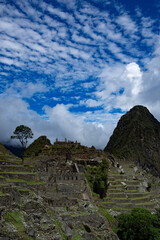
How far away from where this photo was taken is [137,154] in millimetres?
193625

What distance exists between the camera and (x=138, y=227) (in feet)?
87.4

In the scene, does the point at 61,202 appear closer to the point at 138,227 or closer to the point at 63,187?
the point at 63,187

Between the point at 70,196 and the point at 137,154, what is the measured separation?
570 ft

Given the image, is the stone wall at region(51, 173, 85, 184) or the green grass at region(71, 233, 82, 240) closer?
the green grass at region(71, 233, 82, 240)

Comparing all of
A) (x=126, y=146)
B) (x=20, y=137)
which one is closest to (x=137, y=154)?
(x=126, y=146)

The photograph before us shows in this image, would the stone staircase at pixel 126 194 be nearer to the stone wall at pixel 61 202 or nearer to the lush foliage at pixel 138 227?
the lush foliage at pixel 138 227

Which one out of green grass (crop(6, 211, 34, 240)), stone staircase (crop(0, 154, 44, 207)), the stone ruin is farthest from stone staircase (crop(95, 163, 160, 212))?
green grass (crop(6, 211, 34, 240))

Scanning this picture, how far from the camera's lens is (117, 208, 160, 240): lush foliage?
85.4 feet

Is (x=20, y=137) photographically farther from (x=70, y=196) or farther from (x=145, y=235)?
(x=145, y=235)

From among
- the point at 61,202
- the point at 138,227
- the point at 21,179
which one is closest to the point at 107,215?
the point at 138,227

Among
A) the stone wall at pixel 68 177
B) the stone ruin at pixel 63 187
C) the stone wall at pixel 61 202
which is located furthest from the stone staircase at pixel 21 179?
the stone wall at pixel 68 177

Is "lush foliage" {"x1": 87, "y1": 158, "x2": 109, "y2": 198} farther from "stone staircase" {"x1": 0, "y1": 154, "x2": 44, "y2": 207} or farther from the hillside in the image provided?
"stone staircase" {"x1": 0, "y1": 154, "x2": 44, "y2": 207}

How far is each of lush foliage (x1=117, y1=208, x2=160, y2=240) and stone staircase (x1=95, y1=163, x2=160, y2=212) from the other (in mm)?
6310

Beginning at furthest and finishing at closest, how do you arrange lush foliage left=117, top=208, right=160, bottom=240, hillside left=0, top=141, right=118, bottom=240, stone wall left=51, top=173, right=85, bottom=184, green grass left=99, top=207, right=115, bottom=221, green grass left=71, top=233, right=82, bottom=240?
1. stone wall left=51, top=173, right=85, bottom=184
2. green grass left=99, top=207, right=115, bottom=221
3. lush foliage left=117, top=208, right=160, bottom=240
4. green grass left=71, top=233, right=82, bottom=240
5. hillside left=0, top=141, right=118, bottom=240
